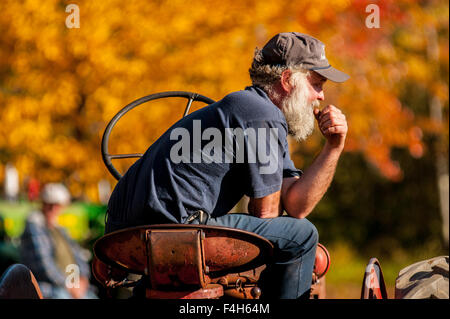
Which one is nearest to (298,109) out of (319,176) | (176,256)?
(319,176)

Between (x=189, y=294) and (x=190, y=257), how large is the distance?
0.21m

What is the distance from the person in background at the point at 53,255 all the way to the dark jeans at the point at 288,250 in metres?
3.30

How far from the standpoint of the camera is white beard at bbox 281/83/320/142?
8.90 feet

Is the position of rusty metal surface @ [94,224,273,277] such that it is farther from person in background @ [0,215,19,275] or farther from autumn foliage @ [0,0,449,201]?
person in background @ [0,215,19,275]

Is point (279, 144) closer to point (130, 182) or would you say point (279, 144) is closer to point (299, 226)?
point (299, 226)

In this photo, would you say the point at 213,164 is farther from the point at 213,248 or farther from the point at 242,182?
the point at 213,248

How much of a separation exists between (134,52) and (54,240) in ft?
6.19

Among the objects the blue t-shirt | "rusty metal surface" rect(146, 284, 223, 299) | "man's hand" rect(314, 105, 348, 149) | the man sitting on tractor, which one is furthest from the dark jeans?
"man's hand" rect(314, 105, 348, 149)

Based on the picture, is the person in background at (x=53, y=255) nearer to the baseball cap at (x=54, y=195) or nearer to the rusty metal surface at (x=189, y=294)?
the baseball cap at (x=54, y=195)

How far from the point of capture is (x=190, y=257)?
2188 millimetres

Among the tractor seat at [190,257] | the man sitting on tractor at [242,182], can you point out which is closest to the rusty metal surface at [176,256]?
the tractor seat at [190,257]

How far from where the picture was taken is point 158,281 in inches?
89.4
